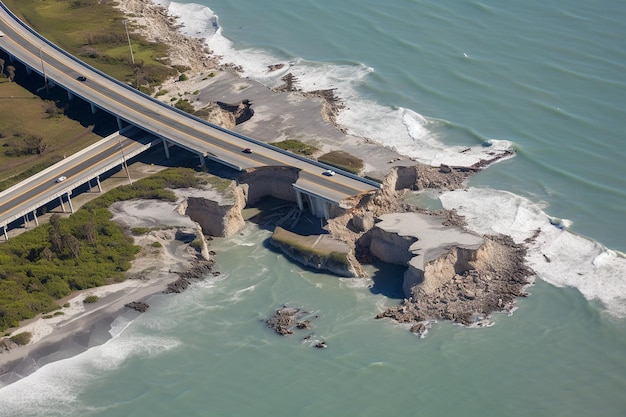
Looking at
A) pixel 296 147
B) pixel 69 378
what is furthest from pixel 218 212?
pixel 69 378

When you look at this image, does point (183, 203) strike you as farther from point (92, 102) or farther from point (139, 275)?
point (92, 102)

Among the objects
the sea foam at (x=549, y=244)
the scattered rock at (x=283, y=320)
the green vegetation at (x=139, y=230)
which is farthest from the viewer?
the green vegetation at (x=139, y=230)

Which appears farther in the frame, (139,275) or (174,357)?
(139,275)

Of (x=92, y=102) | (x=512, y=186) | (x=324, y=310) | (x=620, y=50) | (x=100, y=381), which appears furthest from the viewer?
(x=620, y=50)

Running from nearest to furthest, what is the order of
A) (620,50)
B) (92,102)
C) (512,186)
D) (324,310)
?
(324,310) < (512,186) < (92,102) < (620,50)

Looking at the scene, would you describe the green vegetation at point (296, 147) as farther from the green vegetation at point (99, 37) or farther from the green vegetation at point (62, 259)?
Answer: the green vegetation at point (99, 37)

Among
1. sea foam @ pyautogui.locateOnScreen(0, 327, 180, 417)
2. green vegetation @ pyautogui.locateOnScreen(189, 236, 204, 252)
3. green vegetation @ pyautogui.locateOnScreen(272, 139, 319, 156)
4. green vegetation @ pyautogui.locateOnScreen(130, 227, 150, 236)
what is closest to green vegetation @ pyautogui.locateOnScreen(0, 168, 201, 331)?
green vegetation @ pyautogui.locateOnScreen(130, 227, 150, 236)

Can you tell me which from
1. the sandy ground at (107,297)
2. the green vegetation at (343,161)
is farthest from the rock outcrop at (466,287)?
the sandy ground at (107,297)

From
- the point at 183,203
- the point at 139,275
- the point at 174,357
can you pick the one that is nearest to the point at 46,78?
the point at 183,203
